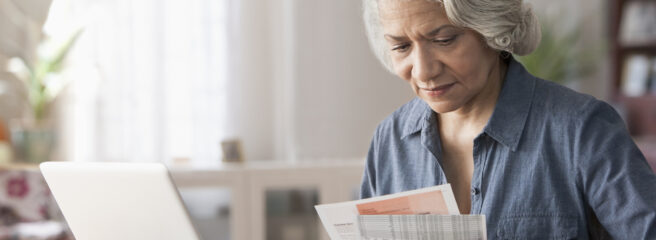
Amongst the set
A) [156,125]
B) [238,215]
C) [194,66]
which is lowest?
[238,215]

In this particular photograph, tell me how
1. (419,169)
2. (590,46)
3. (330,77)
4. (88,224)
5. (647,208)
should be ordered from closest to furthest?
1. (647,208)
2. (88,224)
3. (419,169)
4. (330,77)
5. (590,46)

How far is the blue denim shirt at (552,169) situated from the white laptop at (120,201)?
1.67 feet

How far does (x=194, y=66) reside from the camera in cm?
385

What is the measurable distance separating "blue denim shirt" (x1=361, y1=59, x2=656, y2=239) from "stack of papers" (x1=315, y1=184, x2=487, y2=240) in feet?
0.63

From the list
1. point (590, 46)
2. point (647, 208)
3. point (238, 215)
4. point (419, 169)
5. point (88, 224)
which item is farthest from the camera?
point (590, 46)

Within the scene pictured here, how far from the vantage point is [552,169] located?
3.83 ft

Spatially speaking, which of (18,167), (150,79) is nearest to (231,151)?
(150,79)

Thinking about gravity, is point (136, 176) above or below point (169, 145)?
above

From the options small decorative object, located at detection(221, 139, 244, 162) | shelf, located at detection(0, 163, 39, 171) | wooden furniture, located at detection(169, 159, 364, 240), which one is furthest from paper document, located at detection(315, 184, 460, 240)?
shelf, located at detection(0, 163, 39, 171)

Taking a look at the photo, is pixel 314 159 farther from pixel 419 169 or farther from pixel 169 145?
pixel 419 169

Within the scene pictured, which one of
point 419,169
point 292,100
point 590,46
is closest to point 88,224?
point 419,169

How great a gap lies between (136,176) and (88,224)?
0.19m

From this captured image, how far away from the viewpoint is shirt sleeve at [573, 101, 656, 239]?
3.41 ft

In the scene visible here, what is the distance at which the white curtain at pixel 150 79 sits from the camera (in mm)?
3775
